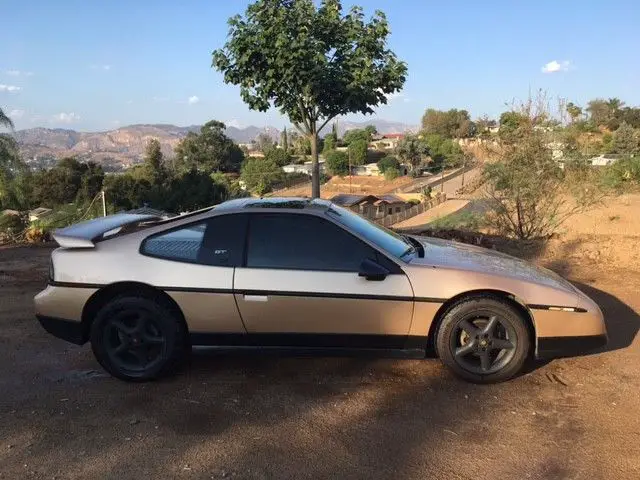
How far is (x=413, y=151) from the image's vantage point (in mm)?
70500

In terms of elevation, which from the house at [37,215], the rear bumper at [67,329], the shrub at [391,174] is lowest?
the shrub at [391,174]

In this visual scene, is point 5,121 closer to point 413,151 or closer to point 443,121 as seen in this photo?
point 413,151

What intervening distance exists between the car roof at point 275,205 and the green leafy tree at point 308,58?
5.62 metres

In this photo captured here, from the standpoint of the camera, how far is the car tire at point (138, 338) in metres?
3.93

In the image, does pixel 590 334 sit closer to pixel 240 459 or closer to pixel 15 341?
pixel 240 459

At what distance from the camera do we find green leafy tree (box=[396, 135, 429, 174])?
70.2 m

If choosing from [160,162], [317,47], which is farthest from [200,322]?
[160,162]

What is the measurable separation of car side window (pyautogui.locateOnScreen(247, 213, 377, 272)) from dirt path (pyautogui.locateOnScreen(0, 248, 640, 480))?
0.81m

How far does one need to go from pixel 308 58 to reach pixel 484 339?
23.3 feet

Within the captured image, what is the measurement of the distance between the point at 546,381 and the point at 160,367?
2.62 m

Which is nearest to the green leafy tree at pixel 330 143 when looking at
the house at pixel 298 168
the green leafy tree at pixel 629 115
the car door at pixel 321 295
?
the house at pixel 298 168

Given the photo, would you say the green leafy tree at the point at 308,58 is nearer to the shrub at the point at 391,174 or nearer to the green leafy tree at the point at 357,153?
the shrub at the point at 391,174

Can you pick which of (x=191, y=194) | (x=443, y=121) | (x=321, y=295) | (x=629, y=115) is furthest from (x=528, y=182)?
(x=443, y=121)

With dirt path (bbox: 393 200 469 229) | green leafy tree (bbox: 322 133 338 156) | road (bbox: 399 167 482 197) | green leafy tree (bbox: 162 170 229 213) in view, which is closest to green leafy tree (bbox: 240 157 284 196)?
road (bbox: 399 167 482 197)
